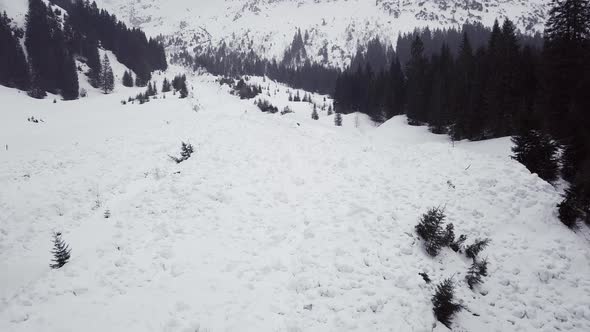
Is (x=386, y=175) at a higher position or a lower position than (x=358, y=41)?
lower

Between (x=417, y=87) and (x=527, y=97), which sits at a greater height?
(x=417, y=87)

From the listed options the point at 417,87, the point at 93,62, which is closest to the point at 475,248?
the point at 417,87

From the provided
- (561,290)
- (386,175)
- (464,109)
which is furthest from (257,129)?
(464,109)

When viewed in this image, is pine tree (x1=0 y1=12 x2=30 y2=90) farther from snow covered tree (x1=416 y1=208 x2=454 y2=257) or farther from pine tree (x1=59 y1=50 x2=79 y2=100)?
snow covered tree (x1=416 y1=208 x2=454 y2=257)

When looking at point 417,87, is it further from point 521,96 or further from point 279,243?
point 279,243

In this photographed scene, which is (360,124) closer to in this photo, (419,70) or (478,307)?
(419,70)
